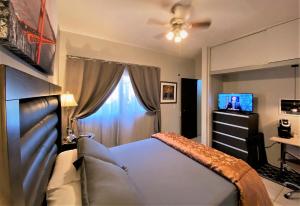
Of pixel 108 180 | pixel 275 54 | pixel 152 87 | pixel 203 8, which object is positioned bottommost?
pixel 108 180

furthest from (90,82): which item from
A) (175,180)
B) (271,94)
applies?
(271,94)

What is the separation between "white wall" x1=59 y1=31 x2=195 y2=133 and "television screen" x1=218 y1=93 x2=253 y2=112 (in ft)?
3.95

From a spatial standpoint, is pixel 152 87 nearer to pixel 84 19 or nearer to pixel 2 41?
pixel 84 19

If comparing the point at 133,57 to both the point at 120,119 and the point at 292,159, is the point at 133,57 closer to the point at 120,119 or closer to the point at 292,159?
the point at 120,119

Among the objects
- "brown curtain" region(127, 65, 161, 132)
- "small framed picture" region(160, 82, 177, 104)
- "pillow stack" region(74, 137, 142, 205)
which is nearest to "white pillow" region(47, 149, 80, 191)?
"pillow stack" region(74, 137, 142, 205)

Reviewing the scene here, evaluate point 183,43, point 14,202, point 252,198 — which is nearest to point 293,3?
point 183,43

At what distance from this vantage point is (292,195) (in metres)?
2.11

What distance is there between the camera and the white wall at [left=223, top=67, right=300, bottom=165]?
2.77 metres

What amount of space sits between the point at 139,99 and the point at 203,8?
220 centimetres

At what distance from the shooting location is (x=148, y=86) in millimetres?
3674

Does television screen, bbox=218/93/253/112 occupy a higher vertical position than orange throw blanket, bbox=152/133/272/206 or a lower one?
higher

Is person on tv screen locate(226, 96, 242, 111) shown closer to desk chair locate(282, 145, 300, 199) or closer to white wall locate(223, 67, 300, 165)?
white wall locate(223, 67, 300, 165)

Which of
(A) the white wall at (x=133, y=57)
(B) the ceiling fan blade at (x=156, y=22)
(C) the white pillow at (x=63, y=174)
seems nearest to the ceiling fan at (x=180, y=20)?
(B) the ceiling fan blade at (x=156, y=22)

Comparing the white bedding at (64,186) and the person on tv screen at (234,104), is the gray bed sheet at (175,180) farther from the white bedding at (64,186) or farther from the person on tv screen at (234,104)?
the person on tv screen at (234,104)
